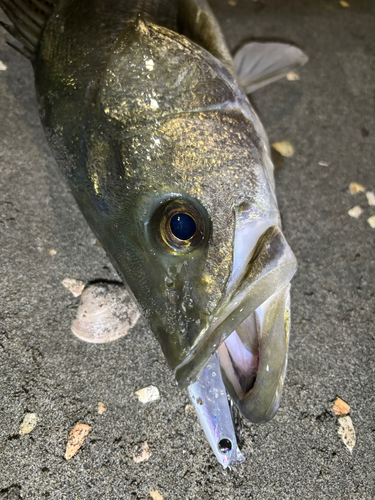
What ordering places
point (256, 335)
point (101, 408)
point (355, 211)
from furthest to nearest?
point (355, 211)
point (101, 408)
point (256, 335)

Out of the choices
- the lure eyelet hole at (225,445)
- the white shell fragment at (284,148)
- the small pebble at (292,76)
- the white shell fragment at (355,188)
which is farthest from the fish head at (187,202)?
the small pebble at (292,76)

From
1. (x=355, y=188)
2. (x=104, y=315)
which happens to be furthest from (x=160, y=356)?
(x=355, y=188)

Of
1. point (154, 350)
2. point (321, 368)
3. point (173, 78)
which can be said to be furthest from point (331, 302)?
point (173, 78)

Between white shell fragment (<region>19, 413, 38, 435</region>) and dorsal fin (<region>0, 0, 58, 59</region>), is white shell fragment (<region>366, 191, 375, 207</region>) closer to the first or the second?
dorsal fin (<region>0, 0, 58, 59</region>)

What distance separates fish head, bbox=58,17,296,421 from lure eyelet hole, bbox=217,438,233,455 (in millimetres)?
172

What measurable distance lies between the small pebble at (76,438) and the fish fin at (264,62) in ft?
6.23

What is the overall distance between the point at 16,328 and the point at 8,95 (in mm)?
1323

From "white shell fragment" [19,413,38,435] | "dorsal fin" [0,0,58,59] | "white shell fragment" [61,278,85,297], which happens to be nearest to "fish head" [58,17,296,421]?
"white shell fragment" [61,278,85,297]

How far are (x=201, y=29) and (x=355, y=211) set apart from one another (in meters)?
1.22

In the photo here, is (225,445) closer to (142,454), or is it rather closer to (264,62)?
(142,454)

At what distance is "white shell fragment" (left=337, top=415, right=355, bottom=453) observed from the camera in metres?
1.49

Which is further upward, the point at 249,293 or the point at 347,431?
the point at 249,293

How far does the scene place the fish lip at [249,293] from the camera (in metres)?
1.07

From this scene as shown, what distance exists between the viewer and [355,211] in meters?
2.05
